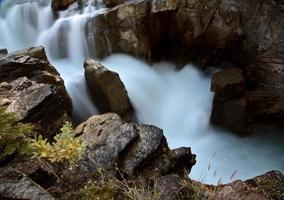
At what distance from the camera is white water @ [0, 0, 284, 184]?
27.9 feet

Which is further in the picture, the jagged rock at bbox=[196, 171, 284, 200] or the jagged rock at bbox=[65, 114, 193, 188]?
the jagged rock at bbox=[65, 114, 193, 188]

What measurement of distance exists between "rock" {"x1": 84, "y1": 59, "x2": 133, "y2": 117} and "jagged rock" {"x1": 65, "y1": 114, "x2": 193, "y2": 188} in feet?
9.09

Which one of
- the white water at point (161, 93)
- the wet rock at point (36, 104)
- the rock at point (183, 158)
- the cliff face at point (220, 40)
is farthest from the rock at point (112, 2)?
the rock at point (183, 158)

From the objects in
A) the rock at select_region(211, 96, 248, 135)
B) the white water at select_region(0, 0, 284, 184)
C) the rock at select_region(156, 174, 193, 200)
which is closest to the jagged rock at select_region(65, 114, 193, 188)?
the rock at select_region(156, 174, 193, 200)

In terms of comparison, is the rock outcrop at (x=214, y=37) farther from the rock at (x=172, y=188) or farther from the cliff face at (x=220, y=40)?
the rock at (x=172, y=188)

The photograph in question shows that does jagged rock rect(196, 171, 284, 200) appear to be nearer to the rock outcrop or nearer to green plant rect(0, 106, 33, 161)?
green plant rect(0, 106, 33, 161)

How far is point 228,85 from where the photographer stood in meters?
9.28

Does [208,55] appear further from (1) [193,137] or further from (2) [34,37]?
(2) [34,37]

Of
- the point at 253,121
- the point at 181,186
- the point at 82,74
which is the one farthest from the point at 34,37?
the point at 181,186

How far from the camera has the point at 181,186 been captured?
3.93m

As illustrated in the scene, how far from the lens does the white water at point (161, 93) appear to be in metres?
8.49

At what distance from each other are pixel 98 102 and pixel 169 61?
348 centimetres

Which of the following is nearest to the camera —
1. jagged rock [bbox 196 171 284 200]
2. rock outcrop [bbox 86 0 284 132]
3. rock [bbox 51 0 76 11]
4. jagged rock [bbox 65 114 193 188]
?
jagged rock [bbox 196 171 284 200]

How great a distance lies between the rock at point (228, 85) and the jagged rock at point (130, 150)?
3978 mm
